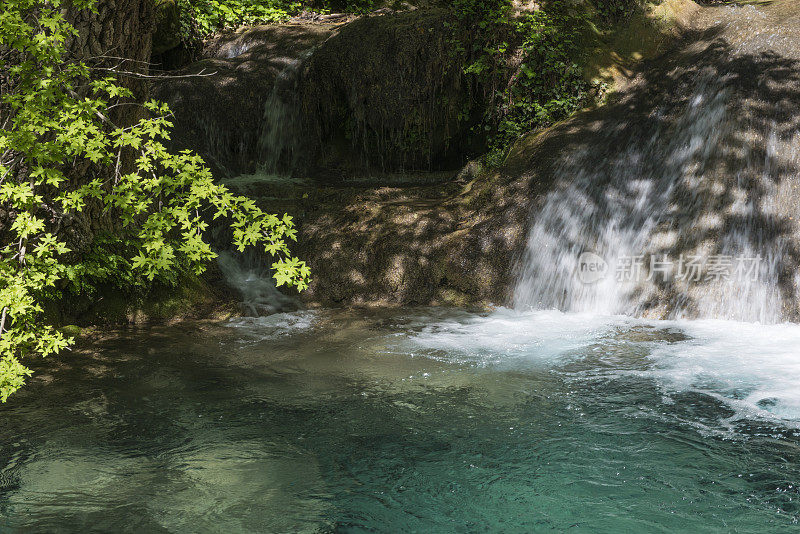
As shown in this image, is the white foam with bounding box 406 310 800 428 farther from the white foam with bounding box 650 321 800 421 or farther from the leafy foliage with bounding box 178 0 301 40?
the leafy foliage with bounding box 178 0 301 40

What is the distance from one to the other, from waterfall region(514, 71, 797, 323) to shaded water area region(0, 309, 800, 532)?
0.52 m

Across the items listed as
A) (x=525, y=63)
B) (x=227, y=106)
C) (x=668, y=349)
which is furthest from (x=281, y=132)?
(x=668, y=349)

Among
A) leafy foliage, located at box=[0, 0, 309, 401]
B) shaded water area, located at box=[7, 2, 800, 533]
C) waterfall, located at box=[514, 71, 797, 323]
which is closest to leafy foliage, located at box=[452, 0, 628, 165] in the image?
shaded water area, located at box=[7, 2, 800, 533]

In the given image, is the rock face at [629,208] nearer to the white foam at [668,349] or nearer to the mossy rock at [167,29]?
the white foam at [668,349]

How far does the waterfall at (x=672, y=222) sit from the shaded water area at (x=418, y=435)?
0.52 meters

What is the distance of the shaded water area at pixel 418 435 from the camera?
134 inches

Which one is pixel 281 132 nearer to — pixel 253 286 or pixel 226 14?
pixel 253 286

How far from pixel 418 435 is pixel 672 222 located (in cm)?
428

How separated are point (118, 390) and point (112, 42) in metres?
3.06

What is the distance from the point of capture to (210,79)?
→ 1108 centimetres

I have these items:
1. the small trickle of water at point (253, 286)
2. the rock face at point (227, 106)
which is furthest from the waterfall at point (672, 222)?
the rock face at point (227, 106)

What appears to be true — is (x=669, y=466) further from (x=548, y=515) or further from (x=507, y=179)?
(x=507, y=179)

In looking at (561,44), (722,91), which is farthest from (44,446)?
(561,44)

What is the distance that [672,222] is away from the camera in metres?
7.30
